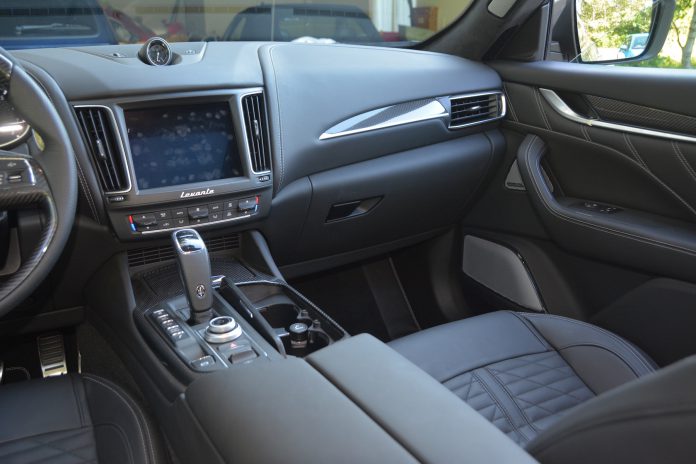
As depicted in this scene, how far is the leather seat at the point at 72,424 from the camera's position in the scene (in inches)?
51.9

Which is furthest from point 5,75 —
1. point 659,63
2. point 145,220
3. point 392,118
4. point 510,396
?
point 659,63

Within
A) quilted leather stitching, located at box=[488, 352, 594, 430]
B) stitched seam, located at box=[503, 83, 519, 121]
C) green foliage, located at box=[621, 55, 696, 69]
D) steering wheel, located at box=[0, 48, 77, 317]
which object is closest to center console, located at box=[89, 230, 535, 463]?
steering wheel, located at box=[0, 48, 77, 317]

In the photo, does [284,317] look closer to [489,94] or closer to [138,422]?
[138,422]

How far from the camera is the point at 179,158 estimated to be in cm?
161

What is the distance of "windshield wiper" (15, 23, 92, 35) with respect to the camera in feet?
5.97

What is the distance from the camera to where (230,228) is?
173 cm

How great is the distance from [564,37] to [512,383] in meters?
1.32

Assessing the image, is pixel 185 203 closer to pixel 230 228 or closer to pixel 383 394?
pixel 230 228

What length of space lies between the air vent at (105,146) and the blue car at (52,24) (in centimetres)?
44

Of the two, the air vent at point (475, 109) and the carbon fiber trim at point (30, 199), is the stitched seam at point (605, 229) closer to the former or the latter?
the air vent at point (475, 109)

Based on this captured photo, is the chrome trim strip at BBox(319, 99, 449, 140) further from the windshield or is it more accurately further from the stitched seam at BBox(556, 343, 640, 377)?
the stitched seam at BBox(556, 343, 640, 377)

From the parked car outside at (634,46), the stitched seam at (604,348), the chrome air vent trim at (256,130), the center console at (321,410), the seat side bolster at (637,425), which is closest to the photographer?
the seat side bolster at (637,425)

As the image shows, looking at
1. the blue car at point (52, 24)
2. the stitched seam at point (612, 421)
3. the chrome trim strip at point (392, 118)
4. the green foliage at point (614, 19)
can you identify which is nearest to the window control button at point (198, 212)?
the chrome trim strip at point (392, 118)

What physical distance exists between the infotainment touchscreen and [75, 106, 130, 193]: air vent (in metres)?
0.04
